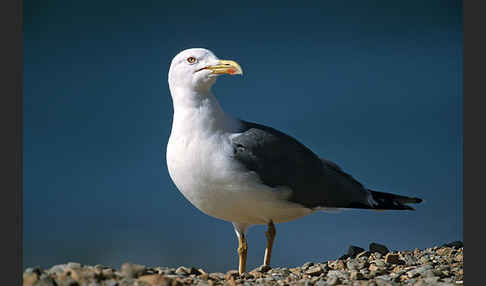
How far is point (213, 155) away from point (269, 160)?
2.18ft

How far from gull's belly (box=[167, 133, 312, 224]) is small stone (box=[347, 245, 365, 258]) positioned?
1.80 m

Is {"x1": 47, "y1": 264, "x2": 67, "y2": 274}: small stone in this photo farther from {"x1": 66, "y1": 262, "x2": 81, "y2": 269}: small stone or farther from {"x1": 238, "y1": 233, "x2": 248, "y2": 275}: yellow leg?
{"x1": 238, "y1": 233, "x2": 248, "y2": 275}: yellow leg

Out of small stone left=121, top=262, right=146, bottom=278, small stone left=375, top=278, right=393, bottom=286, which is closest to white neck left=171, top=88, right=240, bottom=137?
small stone left=121, top=262, right=146, bottom=278

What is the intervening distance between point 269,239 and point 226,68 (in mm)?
1867

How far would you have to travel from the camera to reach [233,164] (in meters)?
5.83

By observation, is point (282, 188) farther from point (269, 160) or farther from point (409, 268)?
point (409, 268)

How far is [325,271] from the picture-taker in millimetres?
5941

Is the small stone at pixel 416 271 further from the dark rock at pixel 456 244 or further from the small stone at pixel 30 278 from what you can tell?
the small stone at pixel 30 278

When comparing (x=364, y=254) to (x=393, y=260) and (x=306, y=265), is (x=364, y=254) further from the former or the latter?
(x=306, y=265)

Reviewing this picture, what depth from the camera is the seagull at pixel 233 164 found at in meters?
5.85

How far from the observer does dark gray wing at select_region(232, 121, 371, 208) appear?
19.9 ft

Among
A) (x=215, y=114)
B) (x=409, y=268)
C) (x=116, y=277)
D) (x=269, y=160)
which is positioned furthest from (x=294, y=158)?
(x=116, y=277)

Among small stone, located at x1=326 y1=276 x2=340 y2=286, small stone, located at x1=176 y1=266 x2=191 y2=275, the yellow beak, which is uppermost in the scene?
the yellow beak

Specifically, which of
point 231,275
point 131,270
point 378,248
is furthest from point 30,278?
point 378,248
